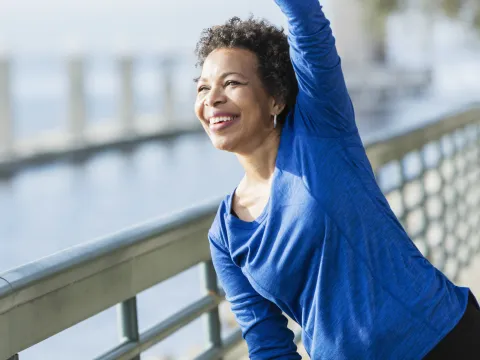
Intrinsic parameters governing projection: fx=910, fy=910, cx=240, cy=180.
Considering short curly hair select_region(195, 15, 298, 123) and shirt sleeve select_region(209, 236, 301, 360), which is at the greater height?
short curly hair select_region(195, 15, 298, 123)

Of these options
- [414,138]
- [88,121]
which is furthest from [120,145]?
[414,138]

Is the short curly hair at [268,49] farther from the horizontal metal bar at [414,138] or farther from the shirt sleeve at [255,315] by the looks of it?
the horizontal metal bar at [414,138]

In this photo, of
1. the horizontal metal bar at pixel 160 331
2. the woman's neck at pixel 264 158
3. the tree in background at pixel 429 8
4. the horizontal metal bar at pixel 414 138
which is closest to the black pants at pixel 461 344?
the woman's neck at pixel 264 158

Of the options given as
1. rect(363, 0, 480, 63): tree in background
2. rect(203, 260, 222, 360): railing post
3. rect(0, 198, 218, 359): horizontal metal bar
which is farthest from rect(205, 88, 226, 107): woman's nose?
rect(363, 0, 480, 63): tree in background

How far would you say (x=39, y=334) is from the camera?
1.63 m

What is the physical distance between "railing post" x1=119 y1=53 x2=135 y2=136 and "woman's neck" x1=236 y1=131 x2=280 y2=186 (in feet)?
45.6

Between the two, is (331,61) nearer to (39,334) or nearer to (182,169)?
(39,334)

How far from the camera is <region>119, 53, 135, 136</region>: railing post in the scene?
15742mm

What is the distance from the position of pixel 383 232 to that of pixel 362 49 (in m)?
20.7

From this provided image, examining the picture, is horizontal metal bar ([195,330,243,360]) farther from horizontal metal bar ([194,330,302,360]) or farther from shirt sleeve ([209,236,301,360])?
shirt sleeve ([209,236,301,360])

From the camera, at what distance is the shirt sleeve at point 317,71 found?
1.70 m

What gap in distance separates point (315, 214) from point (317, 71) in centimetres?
27

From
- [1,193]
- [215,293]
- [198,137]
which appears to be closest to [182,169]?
[1,193]

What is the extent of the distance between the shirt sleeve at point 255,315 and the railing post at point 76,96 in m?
12.2
